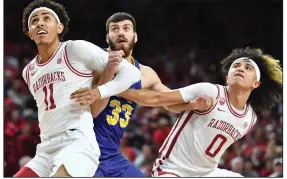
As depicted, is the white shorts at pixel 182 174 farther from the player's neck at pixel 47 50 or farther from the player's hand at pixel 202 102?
the player's neck at pixel 47 50

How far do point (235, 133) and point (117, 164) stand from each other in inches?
49.5

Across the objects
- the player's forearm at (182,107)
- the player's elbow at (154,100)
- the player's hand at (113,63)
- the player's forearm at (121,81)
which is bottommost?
the player's forearm at (182,107)

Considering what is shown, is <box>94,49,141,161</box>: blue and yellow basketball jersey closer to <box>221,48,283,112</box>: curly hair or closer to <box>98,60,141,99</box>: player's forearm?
<box>98,60,141,99</box>: player's forearm

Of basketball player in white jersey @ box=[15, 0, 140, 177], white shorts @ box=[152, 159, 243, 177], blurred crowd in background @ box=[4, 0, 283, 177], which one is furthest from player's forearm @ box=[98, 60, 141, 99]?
blurred crowd in background @ box=[4, 0, 283, 177]

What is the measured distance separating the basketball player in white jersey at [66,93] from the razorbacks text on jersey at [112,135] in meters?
0.35

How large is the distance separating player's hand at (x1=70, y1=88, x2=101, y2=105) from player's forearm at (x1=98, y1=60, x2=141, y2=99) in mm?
82

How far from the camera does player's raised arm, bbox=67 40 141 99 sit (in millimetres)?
5215

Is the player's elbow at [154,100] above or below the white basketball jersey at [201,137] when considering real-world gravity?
above

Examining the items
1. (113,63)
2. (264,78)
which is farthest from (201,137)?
(113,63)

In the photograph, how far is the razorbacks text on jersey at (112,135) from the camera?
5645 millimetres

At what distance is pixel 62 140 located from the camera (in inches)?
203

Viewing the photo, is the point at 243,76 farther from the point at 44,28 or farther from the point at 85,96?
the point at 44,28

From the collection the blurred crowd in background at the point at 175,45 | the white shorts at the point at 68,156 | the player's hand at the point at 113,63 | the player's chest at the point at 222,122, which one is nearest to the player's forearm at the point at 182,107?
the player's chest at the point at 222,122

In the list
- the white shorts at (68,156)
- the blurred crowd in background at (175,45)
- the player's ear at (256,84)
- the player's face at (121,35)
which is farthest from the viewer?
the blurred crowd in background at (175,45)
